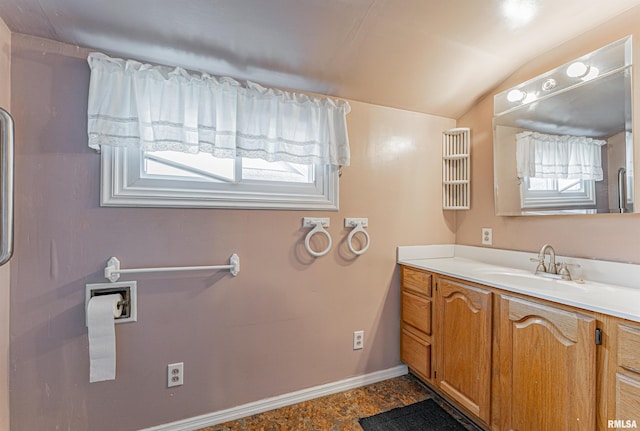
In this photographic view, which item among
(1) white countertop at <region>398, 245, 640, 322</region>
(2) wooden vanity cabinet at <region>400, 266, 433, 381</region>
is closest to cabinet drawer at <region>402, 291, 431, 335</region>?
(2) wooden vanity cabinet at <region>400, 266, 433, 381</region>

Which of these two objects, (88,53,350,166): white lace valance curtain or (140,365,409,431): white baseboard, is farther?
(140,365,409,431): white baseboard

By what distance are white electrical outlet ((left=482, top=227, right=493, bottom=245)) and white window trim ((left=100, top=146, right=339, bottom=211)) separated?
3.81ft

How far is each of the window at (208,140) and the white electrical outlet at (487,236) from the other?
1170 millimetres

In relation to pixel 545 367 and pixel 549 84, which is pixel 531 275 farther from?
pixel 549 84

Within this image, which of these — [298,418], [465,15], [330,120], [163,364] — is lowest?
[298,418]

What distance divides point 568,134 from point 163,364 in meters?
2.66

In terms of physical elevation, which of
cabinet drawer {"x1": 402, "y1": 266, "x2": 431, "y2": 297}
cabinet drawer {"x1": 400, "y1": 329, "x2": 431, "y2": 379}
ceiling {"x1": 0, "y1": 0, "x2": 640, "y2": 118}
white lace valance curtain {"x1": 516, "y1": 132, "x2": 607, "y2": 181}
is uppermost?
ceiling {"x1": 0, "y1": 0, "x2": 640, "y2": 118}

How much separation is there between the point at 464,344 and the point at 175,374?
5.42ft

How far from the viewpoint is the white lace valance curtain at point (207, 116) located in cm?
141

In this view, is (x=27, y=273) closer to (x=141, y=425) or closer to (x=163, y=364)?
(x=163, y=364)

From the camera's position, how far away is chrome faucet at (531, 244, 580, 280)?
156 cm

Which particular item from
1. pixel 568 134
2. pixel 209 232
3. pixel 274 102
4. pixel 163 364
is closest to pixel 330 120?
pixel 274 102

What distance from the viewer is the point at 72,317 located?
143 cm

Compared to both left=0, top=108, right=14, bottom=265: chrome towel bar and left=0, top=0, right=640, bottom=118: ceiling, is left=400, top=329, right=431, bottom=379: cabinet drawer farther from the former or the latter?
left=0, top=108, right=14, bottom=265: chrome towel bar
